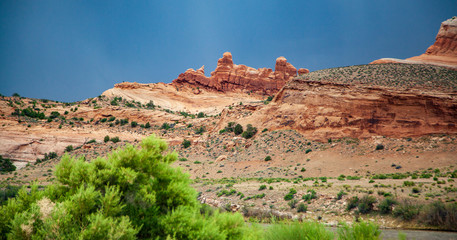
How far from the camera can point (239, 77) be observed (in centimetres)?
9725

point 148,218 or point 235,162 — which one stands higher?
point 148,218

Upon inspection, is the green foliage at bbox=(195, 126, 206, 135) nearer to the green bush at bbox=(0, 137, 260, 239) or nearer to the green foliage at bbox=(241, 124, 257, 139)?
the green foliage at bbox=(241, 124, 257, 139)

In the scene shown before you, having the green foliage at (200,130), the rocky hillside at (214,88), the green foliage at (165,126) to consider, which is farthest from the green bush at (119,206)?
the rocky hillside at (214,88)

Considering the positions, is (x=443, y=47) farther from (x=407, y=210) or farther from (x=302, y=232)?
(x=302, y=232)

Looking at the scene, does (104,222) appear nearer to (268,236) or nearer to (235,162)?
(268,236)

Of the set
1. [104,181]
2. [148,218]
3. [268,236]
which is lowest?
[268,236]

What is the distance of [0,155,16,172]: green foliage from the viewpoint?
3321 cm

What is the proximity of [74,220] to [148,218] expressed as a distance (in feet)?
3.56

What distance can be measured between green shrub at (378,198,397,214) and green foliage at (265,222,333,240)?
11.1 m

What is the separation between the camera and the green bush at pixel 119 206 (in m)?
3.54

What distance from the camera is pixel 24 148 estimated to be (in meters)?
38.0

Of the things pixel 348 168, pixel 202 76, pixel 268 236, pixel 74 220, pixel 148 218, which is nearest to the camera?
pixel 74 220

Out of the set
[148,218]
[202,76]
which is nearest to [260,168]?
[148,218]

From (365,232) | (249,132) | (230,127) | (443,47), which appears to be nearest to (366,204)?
(365,232)
